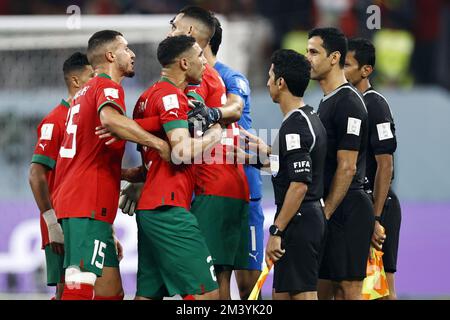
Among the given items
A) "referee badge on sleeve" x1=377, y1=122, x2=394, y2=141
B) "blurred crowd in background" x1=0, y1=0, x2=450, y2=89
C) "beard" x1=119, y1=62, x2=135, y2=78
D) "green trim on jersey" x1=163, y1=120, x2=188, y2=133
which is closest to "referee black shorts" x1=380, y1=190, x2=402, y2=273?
"referee badge on sleeve" x1=377, y1=122, x2=394, y2=141

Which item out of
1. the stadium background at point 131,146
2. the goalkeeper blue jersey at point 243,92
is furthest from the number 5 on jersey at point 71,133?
the stadium background at point 131,146

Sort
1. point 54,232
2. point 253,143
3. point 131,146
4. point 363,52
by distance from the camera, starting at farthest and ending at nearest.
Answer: point 131,146 → point 363,52 → point 253,143 → point 54,232

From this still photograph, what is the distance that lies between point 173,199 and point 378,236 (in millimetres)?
1829

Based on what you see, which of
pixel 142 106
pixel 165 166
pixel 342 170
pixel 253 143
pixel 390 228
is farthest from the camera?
pixel 390 228

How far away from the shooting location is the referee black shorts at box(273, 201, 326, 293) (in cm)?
734

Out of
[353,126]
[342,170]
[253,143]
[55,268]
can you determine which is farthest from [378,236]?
[55,268]

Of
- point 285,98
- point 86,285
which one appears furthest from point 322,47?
point 86,285

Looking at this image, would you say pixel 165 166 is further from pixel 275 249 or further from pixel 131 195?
pixel 275 249

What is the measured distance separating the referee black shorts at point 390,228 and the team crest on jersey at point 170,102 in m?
2.27

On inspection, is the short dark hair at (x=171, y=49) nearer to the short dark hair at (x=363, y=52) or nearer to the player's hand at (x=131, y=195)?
the player's hand at (x=131, y=195)

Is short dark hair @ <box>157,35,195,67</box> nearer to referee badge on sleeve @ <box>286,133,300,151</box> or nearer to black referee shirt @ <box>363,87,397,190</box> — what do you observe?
referee badge on sleeve @ <box>286,133,300,151</box>

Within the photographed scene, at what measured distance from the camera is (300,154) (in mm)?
7289

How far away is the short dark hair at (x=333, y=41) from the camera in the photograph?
8.00 m

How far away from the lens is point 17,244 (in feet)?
39.1
